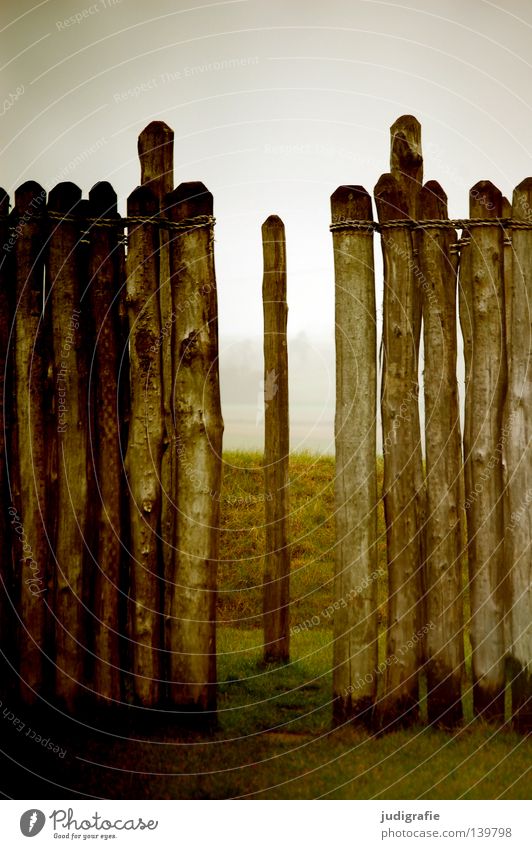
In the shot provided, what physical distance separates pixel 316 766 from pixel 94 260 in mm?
3592

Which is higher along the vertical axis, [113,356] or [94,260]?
[94,260]

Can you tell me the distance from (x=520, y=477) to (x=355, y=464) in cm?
110

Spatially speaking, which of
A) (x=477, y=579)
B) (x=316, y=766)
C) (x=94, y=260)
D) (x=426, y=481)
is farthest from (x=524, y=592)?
(x=94, y=260)

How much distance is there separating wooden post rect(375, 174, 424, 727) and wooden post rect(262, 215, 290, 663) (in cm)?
241

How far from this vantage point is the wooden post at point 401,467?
225 inches

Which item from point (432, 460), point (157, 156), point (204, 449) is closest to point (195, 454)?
point (204, 449)

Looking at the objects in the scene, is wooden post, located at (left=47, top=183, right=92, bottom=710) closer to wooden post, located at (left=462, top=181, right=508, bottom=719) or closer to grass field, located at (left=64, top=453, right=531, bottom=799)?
grass field, located at (left=64, top=453, right=531, bottom=799)

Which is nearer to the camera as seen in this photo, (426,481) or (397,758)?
(397,758)

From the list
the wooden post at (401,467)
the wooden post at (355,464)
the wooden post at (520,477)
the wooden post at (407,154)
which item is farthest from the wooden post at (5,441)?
the wooden post at (520,477)

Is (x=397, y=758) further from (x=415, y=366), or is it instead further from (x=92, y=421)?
(x=92, y=421)

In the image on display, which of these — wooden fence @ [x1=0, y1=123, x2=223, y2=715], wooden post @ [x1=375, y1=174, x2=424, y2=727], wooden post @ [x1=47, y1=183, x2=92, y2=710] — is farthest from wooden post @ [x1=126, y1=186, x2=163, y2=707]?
wooden post @ [x1=375, y1=174, x2=424, y2=727]

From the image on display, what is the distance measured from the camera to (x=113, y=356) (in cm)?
597

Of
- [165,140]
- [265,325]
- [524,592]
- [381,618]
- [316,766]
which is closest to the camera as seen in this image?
[316,766]

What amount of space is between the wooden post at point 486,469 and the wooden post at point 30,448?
9.56ft
